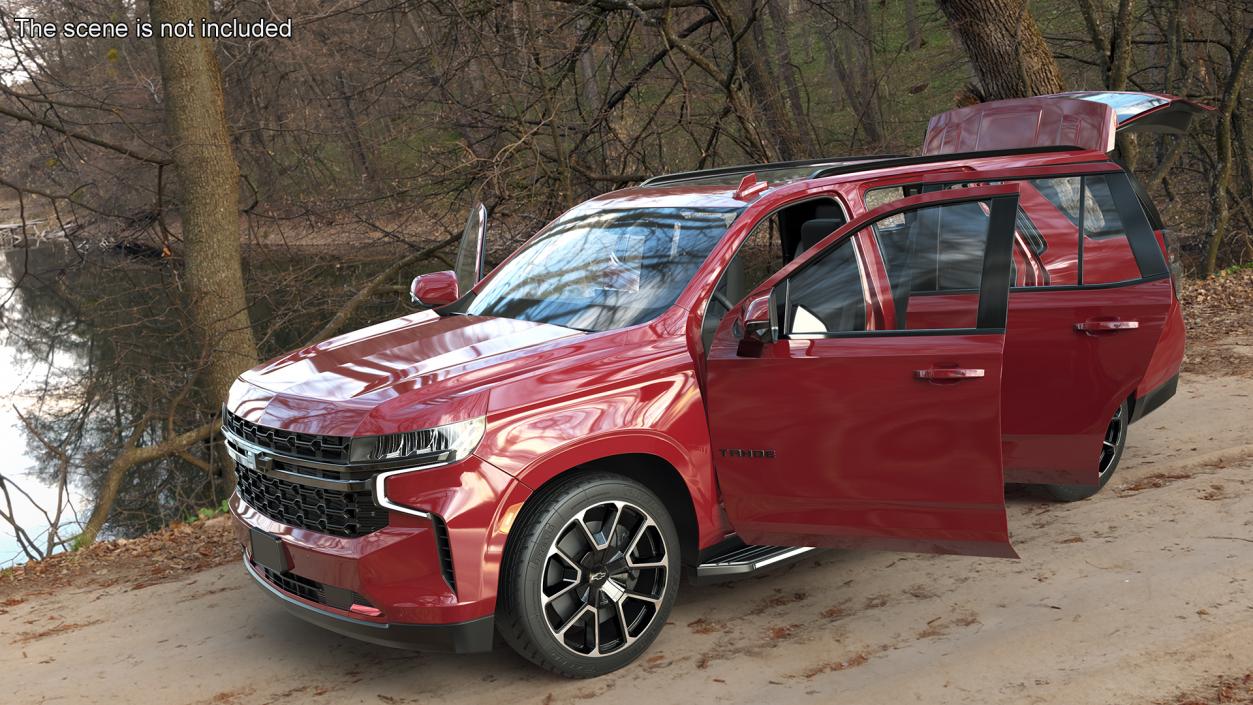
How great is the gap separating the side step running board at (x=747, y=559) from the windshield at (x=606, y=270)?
42.6 inches

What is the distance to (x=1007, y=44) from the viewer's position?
10.9 m

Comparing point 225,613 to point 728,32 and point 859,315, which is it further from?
point 728,32

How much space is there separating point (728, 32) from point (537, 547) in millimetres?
9715

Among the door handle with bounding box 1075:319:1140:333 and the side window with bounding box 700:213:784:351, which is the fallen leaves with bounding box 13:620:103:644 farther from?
the door handle with bounding box 1075:319:1140:333

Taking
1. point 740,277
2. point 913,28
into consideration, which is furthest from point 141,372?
point 913,28

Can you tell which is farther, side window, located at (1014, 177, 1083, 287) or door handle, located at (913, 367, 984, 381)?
side window, located at (1014, 177, 1083, 287)

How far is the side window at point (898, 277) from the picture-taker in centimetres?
448

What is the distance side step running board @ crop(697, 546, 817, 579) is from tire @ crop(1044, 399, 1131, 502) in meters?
2.12

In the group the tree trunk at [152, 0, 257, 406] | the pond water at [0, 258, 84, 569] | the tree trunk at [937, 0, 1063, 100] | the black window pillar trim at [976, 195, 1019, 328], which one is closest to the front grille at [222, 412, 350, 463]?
the black window pillar trim at [976, 195, 1019, 328]

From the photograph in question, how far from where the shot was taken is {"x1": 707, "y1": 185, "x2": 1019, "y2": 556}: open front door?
4062mm

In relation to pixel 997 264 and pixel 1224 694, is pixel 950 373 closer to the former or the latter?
pixel 997 264

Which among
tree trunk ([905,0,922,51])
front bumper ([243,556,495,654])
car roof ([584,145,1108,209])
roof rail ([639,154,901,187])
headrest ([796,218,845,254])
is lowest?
front bumper ([243,556,495,654])

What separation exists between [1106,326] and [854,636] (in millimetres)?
2023

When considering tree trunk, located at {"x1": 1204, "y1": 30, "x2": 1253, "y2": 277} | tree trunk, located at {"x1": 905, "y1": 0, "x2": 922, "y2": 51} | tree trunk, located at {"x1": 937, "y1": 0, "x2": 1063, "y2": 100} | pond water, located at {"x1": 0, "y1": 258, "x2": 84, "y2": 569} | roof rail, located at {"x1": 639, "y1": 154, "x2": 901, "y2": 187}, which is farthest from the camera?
tree trunk, located at {"x1": 905, "y1": 0, "x2": 922, "y2": 51}
